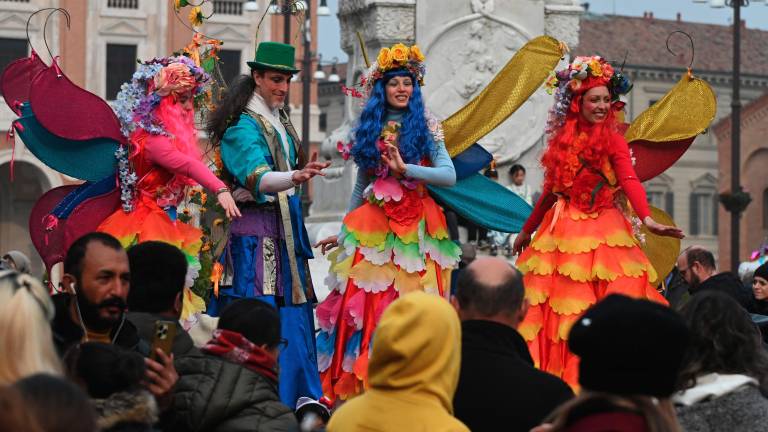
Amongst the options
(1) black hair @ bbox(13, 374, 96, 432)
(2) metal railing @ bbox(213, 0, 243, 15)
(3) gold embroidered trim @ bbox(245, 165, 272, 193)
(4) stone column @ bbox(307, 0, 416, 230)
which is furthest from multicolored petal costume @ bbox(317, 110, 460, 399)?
(2) metal railing @ bbox(213, 0, 243, 15)

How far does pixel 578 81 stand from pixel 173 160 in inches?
98.5

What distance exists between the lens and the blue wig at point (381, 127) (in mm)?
10359

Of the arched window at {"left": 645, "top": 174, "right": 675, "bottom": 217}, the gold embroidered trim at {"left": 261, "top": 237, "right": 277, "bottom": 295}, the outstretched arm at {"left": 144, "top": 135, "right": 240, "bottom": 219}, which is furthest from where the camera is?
the arched window at {"left": 645, "top": 174, "right": 675, "bottom": 217}

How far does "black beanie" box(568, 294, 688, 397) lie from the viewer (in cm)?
478

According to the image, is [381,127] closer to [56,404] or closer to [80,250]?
[80,250]

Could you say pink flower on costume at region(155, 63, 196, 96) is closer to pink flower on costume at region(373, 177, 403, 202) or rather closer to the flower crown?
Result: the flower crown

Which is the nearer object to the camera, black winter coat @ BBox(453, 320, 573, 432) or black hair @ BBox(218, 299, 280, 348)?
black winter coat @ BBox(453, 320, 573, 432)

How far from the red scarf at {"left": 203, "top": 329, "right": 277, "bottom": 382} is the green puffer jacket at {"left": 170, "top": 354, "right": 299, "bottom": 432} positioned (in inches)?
3.7

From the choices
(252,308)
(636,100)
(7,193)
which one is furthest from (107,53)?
(252,308)

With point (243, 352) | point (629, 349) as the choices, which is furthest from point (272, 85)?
point (629, 349)

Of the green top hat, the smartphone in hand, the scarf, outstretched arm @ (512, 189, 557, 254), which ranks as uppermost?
the green top hat

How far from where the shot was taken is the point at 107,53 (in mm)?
57281

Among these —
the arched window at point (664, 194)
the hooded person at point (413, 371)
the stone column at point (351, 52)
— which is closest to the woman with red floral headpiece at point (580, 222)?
the hooded person at point (413, 371)

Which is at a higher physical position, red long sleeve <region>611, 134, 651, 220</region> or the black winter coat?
red long sleeve <region>611, 134, 651, 220</region>
